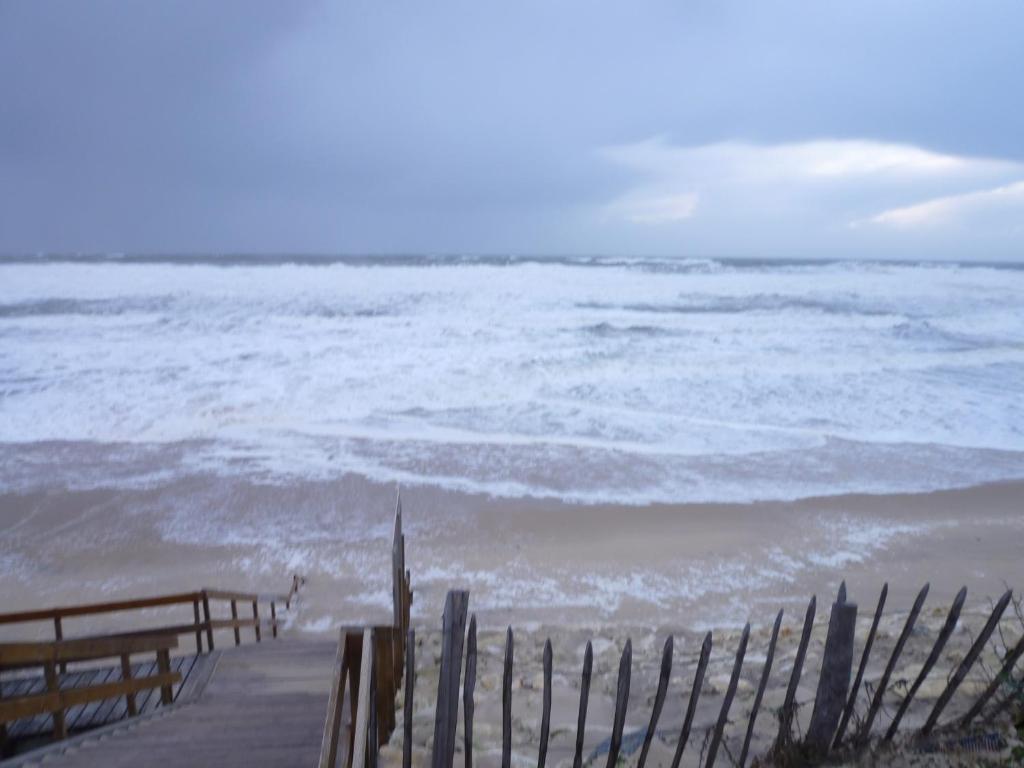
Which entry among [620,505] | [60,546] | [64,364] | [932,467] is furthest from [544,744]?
[64,364]

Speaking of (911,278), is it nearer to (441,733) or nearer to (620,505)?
(620,505)

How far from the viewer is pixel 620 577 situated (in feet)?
29.5

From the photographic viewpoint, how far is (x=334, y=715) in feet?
10.2

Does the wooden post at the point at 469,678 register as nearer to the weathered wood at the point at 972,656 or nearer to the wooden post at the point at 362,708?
the wooden post at the point at 362,708

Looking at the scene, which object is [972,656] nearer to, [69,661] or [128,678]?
[128,678]

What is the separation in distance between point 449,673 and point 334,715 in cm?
61

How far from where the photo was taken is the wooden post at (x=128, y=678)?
4.97 m

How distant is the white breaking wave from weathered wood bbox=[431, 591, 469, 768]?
785cm

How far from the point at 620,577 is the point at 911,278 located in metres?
57.6

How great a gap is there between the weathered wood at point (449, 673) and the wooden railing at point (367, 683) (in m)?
0.17

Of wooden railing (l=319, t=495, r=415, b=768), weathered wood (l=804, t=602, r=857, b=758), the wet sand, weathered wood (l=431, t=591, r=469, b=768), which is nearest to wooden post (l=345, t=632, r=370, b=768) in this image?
wooden railing (l=319, t=495, r=415, b=768)

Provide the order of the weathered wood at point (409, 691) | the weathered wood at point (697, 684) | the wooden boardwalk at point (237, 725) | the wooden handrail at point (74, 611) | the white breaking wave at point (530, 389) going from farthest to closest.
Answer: the white breaking wave at point (530, 389)
the wooden handrail at point (74, 611)
the wooden boardwalk at point (237, 725)
the weathered wood at point (409, 691)
the weathered wood at point (697, 684)

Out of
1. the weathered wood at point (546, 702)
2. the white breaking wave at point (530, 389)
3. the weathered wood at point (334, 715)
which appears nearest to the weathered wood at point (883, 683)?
the weathered wood at point (546, 702)

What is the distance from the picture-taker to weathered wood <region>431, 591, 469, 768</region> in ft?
11.4
